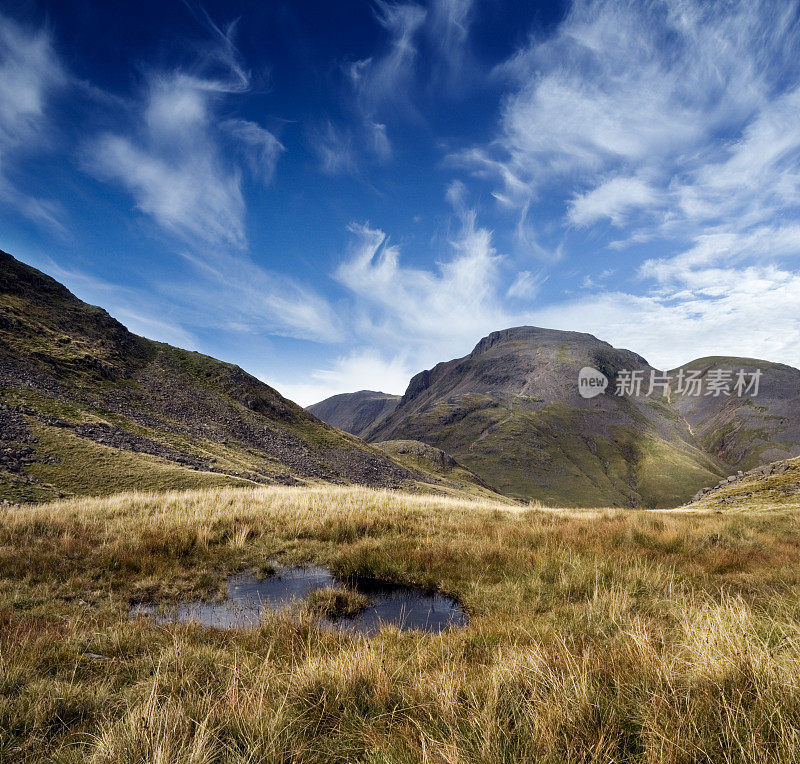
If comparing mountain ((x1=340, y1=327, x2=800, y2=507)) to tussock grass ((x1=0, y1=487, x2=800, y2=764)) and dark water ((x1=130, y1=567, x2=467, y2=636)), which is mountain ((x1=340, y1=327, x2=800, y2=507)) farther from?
dark water ((x1=130, y1=567, x2=467, y2=636))

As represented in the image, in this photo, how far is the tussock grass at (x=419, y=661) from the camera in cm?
256

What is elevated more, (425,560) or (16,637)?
(425,560)

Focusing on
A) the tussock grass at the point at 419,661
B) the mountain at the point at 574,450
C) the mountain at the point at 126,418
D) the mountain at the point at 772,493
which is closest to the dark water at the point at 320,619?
the tussock grass at the point at 419,661

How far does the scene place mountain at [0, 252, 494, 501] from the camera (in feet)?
83.6

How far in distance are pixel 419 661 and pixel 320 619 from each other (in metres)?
2.14

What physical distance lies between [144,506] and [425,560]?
32.0ft

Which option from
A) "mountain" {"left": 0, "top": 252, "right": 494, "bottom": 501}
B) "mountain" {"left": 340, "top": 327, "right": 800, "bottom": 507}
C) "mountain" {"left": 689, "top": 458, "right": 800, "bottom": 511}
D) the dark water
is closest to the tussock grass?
the dark water

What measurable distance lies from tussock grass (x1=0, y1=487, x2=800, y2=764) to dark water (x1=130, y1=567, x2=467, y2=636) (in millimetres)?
385

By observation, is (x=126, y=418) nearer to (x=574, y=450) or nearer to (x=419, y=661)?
(x=419, y=661)

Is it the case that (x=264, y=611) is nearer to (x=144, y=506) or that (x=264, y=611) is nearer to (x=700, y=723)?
(x=700, y=723)

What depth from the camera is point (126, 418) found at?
42.8 metres

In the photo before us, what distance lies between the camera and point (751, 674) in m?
2.99

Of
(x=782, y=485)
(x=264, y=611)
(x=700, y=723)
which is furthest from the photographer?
(x=782, y=485)

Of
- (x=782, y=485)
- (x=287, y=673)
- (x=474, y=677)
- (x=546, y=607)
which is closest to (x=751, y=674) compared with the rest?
(x=474, y=677)
